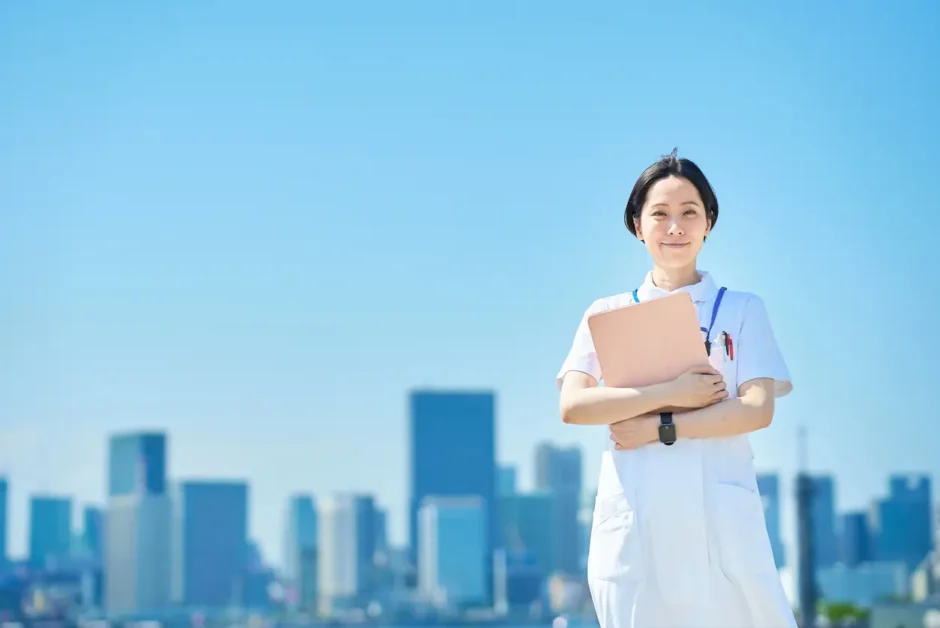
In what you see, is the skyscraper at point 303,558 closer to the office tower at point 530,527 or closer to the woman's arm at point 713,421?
the office tower at point 530,527

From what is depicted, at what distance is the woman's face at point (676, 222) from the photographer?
2.95 m

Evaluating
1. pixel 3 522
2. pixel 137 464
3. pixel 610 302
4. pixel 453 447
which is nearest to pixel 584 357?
pixel 610 302

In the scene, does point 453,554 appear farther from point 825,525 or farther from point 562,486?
point 825,525

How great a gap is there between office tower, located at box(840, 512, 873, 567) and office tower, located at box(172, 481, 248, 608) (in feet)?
223

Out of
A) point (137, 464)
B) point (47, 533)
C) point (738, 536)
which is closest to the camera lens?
point (738, 536)

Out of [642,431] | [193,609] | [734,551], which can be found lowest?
[193,609]

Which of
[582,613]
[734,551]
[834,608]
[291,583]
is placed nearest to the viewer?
[734,551]

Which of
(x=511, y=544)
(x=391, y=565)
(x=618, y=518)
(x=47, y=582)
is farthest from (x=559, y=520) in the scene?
(x=618, y=518)

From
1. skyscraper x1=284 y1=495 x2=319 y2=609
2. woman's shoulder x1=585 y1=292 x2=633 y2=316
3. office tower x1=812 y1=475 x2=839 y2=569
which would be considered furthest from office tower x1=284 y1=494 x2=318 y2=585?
woman's shoulder x1=585 y1=292 x2=633 y2=316

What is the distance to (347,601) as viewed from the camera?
16412 cm

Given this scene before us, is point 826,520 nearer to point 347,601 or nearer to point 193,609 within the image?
point 347,601

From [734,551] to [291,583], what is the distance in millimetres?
182749

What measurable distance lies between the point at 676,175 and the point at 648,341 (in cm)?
37

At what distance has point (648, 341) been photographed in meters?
2.81
